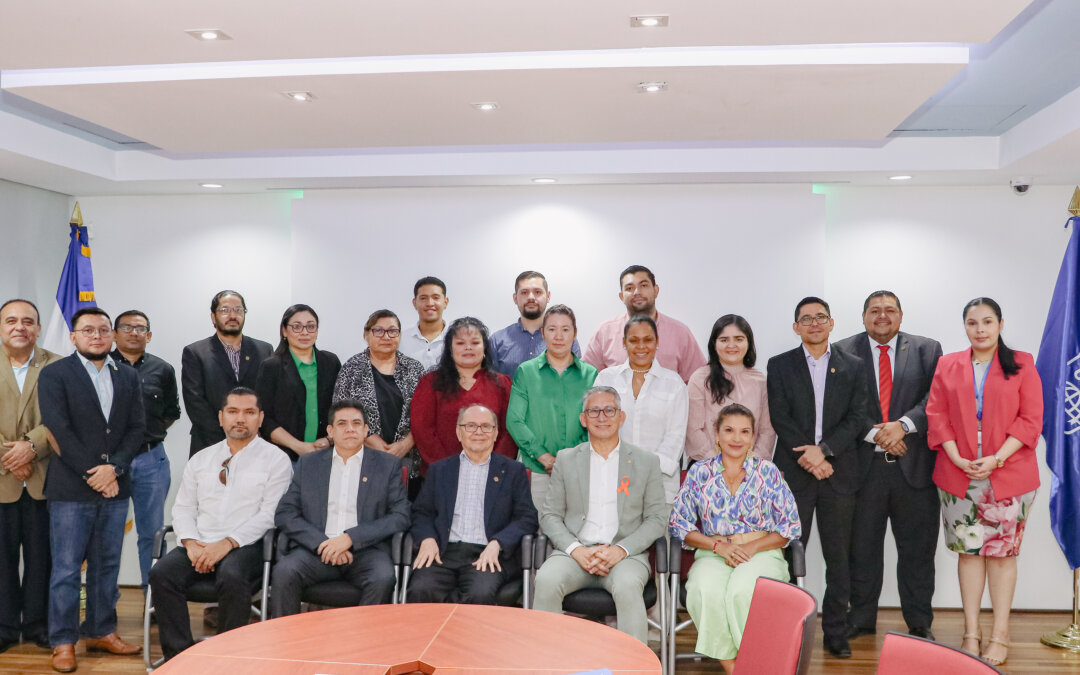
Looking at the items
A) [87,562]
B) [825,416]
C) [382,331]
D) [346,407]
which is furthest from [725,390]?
[87,562]

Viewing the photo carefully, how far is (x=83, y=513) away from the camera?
4.95 m

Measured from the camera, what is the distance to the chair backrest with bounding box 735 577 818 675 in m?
2.61

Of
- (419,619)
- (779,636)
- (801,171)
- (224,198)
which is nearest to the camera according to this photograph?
(779,636)

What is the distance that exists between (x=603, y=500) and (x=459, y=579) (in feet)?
2.77

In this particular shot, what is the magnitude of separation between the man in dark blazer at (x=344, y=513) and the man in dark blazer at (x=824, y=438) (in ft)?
7.46

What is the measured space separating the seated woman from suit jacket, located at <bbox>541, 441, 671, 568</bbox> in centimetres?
13

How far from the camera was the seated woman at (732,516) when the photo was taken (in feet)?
14.1

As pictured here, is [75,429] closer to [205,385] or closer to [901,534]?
[205,385]

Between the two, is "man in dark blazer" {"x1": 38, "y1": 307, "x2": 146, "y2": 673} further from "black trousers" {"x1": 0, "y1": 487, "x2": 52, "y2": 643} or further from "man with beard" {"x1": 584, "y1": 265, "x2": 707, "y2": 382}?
"man with beard" {"x1": 584, "y1": 265, "x2": 707, "y2": 382}

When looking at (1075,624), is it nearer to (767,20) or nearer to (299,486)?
(767,20)

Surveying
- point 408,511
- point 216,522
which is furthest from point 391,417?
point 216,522

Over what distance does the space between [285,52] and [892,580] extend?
522cm

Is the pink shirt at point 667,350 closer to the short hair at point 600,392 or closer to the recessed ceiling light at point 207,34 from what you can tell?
the short hair at point 600,392

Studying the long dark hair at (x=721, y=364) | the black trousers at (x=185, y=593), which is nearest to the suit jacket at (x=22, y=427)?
the black trousers at (x=185, y=593)
